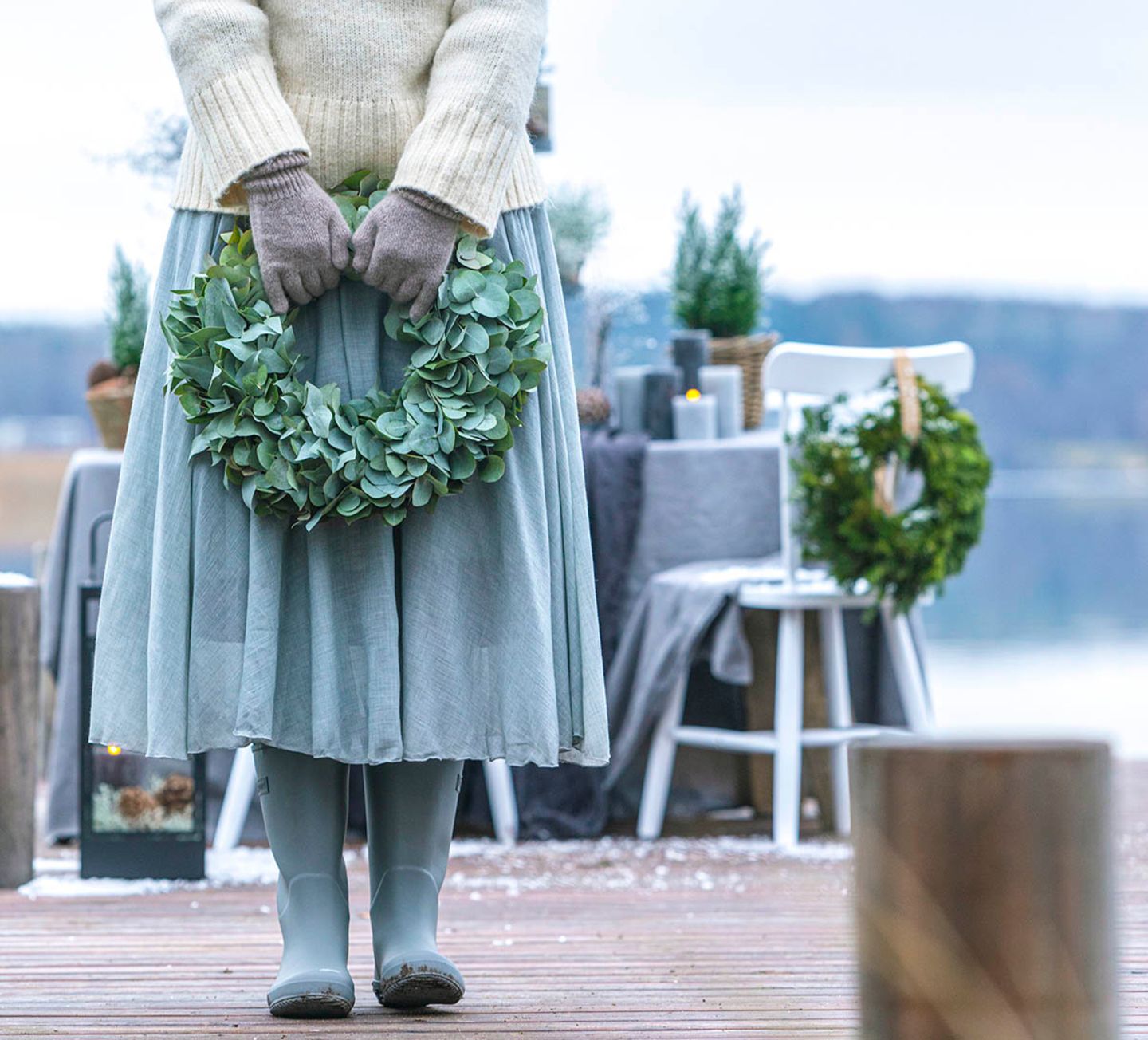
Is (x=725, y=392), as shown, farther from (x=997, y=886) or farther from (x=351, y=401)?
(x=997, y=886)

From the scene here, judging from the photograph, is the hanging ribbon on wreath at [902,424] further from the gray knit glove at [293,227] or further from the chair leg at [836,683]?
the gray knit glove at [293,227]

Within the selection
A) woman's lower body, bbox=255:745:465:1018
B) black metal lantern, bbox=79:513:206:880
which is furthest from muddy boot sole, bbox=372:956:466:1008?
black metal lantern, bbox=79:513:206:880

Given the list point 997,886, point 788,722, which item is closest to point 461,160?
point 997,886

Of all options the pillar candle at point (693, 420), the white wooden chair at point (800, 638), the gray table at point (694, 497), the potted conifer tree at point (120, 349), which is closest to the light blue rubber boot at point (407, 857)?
the white wooden chair at point (800, 638)

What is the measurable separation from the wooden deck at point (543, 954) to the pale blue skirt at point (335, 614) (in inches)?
10.0

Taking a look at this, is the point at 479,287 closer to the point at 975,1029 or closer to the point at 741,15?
the point at 975,1029

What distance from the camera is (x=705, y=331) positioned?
350 cm

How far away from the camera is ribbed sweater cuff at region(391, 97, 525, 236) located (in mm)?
1475

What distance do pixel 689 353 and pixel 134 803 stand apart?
4.95 ft

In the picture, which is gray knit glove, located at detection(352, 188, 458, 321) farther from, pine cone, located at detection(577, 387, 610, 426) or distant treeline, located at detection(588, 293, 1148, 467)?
distant treeline, located at detection(588, 293, 1148, 467)

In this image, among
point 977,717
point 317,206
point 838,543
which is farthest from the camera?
point 977,717

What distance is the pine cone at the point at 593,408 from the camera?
331cm

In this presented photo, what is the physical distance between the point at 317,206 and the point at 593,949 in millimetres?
958

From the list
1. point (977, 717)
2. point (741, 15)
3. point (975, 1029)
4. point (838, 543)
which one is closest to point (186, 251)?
point (975, 1029)
